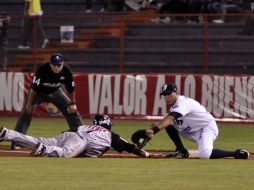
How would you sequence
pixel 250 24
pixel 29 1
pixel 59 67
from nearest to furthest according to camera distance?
pixel 59 67 < pixel 250 24 < pixel 29 1

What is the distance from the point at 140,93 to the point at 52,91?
7652 millimetres

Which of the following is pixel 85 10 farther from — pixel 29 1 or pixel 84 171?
pixel 84 171

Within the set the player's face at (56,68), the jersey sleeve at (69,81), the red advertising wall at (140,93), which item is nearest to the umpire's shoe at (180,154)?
the jersey sleeve at (69,81)

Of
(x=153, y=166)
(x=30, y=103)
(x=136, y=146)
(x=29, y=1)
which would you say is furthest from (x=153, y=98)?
(x=153, y=166)

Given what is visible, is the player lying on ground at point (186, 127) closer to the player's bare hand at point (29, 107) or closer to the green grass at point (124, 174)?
the green grass at point (124, 174)

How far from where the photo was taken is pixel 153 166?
15.5 metres

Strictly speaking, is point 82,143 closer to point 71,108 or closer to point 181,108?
point 181,108

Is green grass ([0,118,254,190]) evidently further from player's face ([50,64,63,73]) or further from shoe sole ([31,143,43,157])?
player's face ([50,64,63,73])

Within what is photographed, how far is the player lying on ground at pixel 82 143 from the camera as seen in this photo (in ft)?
56.0

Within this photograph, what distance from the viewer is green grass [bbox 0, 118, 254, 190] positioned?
1315 centimetres

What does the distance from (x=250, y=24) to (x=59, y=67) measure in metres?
10.3

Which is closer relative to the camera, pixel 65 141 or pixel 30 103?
pixel 65 141

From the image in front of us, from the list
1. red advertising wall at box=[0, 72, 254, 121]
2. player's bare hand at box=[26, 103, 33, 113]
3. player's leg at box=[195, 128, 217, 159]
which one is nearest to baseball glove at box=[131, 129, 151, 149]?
player's leg at box=[195, 128, 217, 159]

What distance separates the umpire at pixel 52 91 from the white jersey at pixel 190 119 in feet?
7.63
